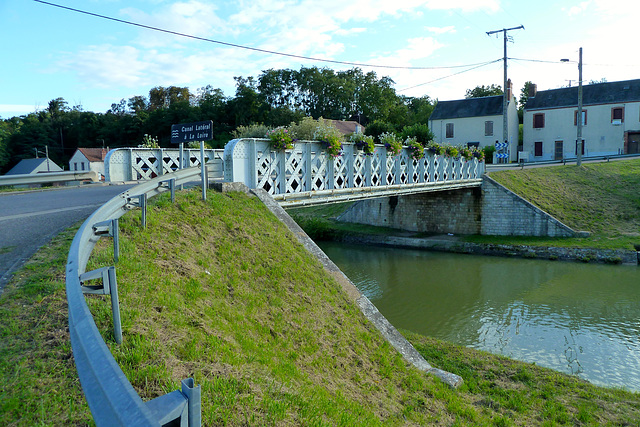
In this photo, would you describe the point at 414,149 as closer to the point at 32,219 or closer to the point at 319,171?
the point at 319,171

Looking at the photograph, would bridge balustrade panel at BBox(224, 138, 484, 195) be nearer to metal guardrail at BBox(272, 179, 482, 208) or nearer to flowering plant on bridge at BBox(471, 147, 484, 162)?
metal guardrail at BBox(272, 179, 482, 208)

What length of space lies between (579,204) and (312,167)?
1944 cm

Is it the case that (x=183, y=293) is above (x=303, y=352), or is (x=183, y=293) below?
above

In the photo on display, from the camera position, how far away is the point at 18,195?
12.2 m

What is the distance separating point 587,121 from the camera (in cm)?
4366

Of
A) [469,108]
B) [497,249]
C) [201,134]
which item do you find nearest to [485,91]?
[469,108]

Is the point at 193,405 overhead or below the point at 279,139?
below

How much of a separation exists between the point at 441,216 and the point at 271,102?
43575 millimetres

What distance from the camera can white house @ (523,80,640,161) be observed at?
4153cm

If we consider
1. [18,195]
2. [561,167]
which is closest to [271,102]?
[561,167]

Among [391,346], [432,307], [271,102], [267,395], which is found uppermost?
[271,102]

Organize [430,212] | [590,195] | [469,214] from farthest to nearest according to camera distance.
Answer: [430,212] → [590,195] → [469,214]

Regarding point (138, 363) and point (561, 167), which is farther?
point (561, 167)

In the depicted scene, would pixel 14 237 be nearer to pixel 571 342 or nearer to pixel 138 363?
pixel 138 363
